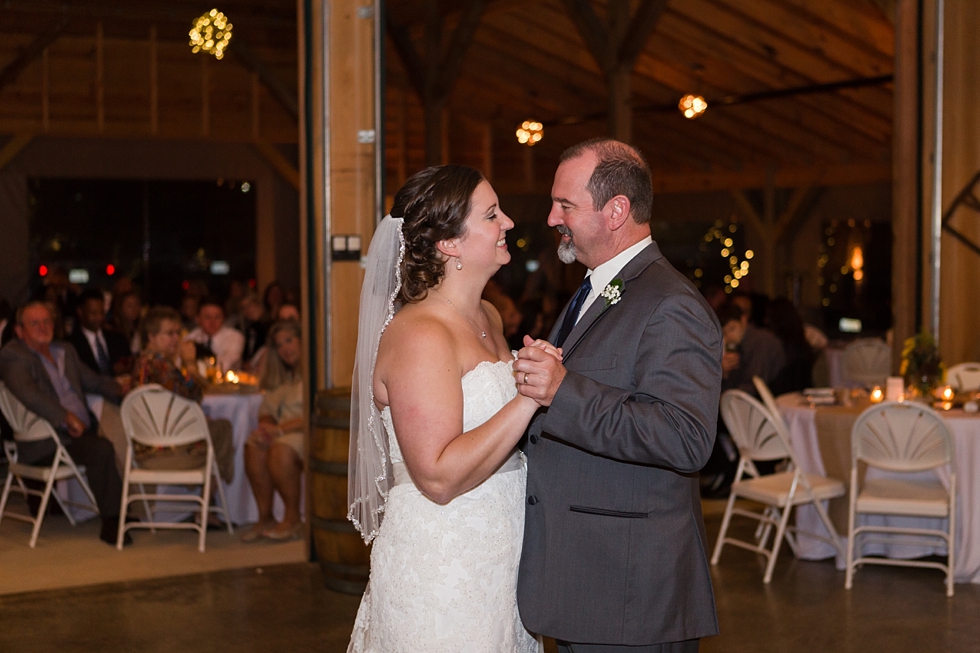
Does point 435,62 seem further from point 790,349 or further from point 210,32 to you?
point 790,349

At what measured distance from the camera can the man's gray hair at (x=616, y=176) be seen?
2.29 m

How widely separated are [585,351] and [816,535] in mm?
3558

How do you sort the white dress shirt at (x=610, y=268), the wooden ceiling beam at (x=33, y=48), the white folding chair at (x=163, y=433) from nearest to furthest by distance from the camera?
the white dress shirt at (x=610, y=268), the white folding chair at (x=163, y=433), the wooden ceiling beam at (x=33, y=48)

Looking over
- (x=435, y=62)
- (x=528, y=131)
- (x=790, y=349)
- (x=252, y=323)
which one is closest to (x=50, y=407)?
(x=252, y=323)

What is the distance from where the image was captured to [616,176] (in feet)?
7.50

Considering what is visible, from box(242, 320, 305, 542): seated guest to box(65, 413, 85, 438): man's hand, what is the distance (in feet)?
3.15

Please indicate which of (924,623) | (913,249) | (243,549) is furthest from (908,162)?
(243,549)

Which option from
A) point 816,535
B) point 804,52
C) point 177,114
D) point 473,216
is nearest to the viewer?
point 473,216

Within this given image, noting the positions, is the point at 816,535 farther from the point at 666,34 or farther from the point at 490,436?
the point at 666,34

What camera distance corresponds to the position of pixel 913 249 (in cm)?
739

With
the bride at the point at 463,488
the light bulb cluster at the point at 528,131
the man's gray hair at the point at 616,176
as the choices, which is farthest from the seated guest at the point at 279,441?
the light bulb cluster at the point at 528,131

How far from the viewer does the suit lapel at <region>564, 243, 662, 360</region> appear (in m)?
2.27

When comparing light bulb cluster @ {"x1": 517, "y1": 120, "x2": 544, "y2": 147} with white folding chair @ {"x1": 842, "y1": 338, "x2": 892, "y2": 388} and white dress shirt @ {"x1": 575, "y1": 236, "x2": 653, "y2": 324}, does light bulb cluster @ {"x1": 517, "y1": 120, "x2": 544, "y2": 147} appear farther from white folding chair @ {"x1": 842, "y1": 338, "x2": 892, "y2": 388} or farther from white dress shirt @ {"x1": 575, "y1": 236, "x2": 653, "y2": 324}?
white dress shirt @ {"x1": 575, "y1": 236, "x2": 653, "y2": 324}

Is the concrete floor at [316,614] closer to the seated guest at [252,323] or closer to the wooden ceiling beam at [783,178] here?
the seated guest at [252,323]
